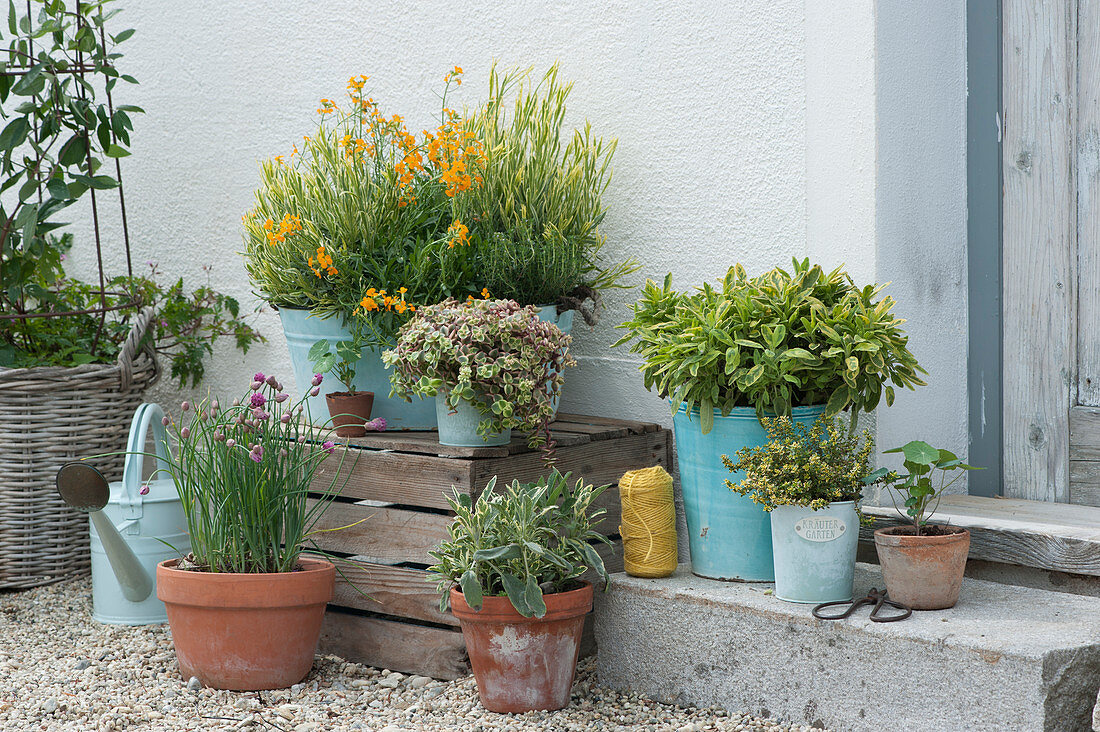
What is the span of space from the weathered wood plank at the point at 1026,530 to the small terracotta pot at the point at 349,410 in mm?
1187

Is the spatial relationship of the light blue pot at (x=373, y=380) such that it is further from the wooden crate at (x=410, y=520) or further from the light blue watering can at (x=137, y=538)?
the light blue watering can at (x=137, y=538)

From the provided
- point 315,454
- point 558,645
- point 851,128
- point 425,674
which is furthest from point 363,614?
point 851,128

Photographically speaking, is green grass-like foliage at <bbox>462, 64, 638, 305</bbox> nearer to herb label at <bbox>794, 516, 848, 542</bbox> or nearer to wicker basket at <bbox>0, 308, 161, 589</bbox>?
herb label at <bbox>794, 516, 848, 542</bbox>

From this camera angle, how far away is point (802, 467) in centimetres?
203

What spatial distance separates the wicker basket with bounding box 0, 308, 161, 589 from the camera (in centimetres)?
309

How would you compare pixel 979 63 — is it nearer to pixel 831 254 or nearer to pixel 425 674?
pixel 831 254

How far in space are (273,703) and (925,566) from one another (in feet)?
4.47

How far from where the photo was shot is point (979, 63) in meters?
2.52

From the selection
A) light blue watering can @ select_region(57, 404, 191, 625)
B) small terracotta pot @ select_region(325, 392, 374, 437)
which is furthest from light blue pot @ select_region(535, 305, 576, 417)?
light blue watering can @ select_region(57, 404, 191, 625)

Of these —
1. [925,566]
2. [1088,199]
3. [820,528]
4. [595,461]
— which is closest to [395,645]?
[595,461]

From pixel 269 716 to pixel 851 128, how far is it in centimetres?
179

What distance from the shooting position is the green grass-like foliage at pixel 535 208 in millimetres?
2529

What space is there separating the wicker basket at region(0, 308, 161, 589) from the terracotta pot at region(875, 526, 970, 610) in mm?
2309

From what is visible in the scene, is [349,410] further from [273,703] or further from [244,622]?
[273,703]
